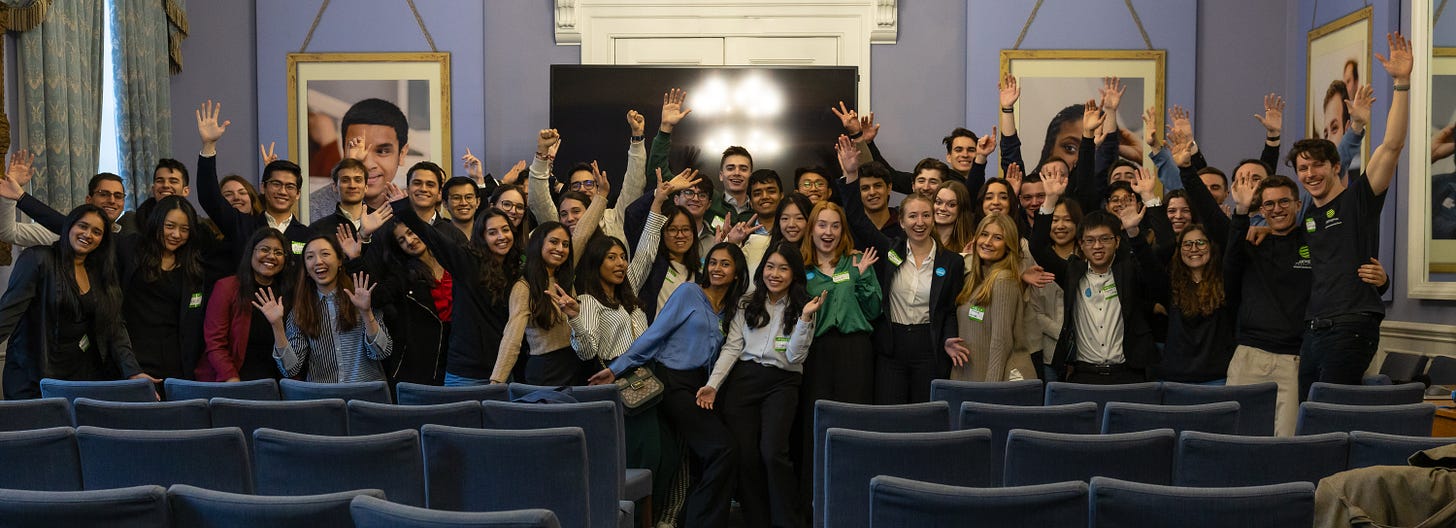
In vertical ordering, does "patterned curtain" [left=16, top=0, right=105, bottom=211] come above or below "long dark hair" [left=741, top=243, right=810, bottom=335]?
above

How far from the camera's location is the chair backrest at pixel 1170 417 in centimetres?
368

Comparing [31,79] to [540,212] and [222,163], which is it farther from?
[540,212]

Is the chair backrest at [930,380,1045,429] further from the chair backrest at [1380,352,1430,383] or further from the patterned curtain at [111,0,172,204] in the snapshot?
the patterned curtain at [111,0,172,204]

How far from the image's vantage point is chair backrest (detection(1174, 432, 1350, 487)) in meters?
3.13

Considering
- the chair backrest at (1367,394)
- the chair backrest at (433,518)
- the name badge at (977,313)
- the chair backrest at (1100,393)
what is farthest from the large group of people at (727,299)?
the chair backrest at (433,518)

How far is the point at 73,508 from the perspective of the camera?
237cm

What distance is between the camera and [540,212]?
241 inches

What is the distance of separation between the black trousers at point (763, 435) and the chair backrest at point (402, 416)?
141 cm

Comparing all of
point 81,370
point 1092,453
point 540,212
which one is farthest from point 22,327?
point 1092,453

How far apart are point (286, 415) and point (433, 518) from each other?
1674 millimetres

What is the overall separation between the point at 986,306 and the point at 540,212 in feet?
7.65

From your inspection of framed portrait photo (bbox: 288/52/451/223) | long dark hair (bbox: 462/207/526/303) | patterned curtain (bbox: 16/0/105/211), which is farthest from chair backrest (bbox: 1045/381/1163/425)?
framed portrait photo (bbox: 288/52/451/223)

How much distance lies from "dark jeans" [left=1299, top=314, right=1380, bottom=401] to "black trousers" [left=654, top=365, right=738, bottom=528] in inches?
94.7

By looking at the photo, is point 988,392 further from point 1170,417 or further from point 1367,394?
point 1367,394
